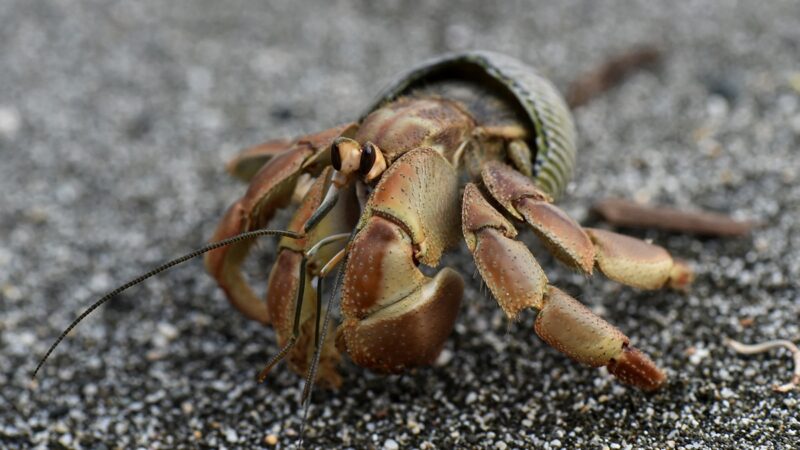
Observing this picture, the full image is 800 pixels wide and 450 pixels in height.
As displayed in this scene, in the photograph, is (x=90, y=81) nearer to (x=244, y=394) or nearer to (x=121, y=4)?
(x=121, y=4)

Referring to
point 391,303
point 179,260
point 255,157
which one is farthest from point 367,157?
point 255,157

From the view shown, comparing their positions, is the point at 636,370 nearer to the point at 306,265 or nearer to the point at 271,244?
the point at 306,265

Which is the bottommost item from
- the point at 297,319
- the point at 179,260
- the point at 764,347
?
the point at 764,347

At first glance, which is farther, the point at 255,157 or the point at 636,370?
the point at 255,157

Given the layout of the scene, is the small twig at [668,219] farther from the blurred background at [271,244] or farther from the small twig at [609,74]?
the small twig at [609,74]

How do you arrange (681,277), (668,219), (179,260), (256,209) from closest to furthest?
(179,260) → (256,209) → (681,277) → (668,219)

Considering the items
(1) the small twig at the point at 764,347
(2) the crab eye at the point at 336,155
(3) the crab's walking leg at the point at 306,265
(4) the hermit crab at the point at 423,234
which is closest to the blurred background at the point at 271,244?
(1) the small twig at the point at 764,347
